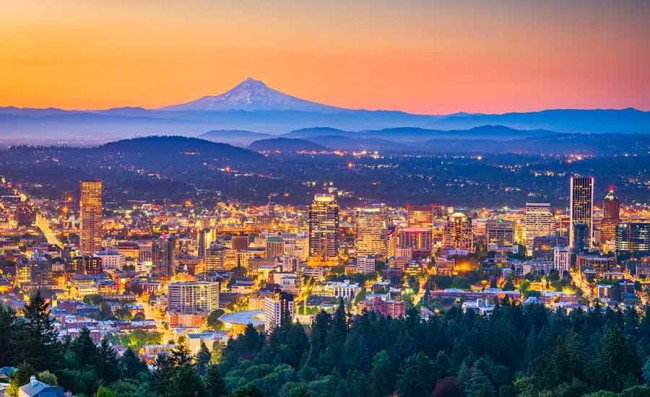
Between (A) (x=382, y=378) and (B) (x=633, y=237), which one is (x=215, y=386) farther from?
(B) (x=633, y=237)

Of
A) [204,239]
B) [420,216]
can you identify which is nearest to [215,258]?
Answer: [204,239]

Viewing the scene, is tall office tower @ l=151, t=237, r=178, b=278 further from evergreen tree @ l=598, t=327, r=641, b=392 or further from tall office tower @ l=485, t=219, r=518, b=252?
evergreen tree @ l=598, t=327, r=641, b=392

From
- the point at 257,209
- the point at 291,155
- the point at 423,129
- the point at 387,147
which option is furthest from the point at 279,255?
the point at 423,129

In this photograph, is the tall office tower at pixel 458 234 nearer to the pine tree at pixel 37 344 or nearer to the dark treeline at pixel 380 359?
the dark treeline at pixel 380 359

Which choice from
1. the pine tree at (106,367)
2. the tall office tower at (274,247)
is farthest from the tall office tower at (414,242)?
the pine tree at (106,367)

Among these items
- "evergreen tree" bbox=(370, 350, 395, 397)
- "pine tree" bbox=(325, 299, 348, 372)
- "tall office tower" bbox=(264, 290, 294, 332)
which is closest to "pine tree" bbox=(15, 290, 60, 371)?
"evergreen tree" bbox=(370, 350, 395, 397)

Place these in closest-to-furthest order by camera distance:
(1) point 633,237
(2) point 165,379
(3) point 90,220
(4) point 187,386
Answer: (4) point 187,386
(2) point 165,379
(1) point 633,237
(3) point 90,220
